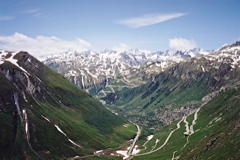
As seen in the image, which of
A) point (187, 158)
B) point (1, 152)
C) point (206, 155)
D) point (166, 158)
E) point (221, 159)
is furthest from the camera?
point (166, 158)

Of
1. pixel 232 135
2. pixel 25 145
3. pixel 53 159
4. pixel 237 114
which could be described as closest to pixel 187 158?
pixel 232 135

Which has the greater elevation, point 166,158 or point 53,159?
Answer: point 53,159

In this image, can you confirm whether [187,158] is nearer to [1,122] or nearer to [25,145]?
[25,145]

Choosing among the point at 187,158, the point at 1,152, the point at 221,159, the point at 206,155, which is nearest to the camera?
the point at 221,159

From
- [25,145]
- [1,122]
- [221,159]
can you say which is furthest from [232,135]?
[1,122]

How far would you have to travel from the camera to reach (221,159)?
115875 mm

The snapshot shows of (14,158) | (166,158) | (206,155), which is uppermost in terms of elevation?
(14,158)

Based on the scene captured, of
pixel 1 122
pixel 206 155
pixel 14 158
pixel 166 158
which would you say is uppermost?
pixel 1 122

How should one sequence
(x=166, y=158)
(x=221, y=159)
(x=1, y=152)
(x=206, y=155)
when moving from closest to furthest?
(x=221, y=159), (x=206, y=155), (x=1, y=152), (x=166, y=158)

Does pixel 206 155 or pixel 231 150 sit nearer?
pixel 231 150

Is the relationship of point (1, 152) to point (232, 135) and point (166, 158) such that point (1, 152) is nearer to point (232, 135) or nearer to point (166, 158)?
point (166, 158)

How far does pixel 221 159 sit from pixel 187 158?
36.3 m

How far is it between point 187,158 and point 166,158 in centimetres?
4170

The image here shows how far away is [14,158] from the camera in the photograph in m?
178
